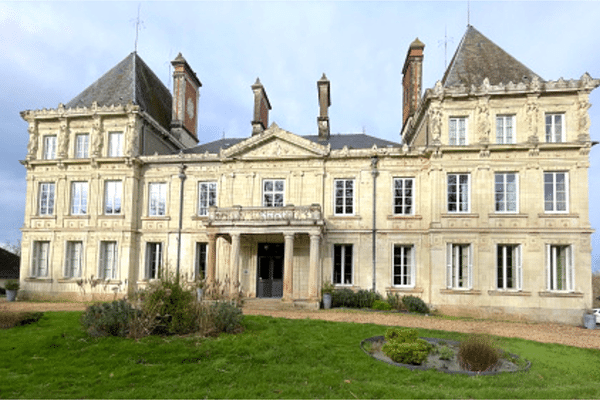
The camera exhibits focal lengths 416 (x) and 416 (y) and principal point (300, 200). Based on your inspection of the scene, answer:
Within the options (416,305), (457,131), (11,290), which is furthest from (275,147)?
(11,290)

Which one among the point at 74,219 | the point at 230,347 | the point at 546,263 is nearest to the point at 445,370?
the point at 230,347

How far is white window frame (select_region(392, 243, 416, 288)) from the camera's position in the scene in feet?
66.3

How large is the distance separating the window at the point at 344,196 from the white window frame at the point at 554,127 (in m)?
9.39

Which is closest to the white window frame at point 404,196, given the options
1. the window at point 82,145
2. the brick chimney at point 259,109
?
the brick chimney at point 259,109

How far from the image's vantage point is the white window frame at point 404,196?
20672 mm

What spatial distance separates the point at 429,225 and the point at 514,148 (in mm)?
5233

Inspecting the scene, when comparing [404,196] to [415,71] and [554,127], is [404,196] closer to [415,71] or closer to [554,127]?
[554,127]

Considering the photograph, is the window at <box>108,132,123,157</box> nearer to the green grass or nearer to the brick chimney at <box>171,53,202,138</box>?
the brick chimney at <box>171,53,202,138</box>

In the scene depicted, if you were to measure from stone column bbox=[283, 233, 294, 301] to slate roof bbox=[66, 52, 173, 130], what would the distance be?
12.0 metres

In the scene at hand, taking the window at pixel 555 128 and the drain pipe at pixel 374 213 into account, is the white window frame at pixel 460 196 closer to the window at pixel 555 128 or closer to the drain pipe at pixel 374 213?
the drain pipe at pixel 374 213

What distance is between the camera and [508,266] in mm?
19281

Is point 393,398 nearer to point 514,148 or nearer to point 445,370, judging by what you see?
point 445,370

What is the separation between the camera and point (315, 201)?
2123 cm

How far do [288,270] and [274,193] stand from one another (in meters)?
4.56
